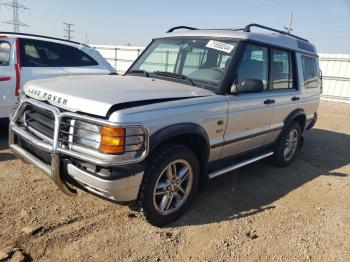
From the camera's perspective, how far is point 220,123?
3811 millimetres

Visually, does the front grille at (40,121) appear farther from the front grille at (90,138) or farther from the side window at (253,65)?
the side window at (253,65)

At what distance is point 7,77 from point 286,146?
4855mm

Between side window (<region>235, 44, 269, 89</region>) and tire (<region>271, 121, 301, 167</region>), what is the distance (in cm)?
121

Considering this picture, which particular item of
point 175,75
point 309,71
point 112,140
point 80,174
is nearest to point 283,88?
point 309,71

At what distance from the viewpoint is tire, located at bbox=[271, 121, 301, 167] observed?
5438 mm

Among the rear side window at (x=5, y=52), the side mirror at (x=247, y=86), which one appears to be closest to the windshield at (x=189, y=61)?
the side mirror at (x=247, y=86)

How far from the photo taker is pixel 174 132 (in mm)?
3186

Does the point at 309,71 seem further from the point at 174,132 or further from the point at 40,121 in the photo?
the point at 40,121

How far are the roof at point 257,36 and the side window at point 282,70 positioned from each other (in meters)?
0.14

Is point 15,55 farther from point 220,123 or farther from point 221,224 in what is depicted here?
point 221,224

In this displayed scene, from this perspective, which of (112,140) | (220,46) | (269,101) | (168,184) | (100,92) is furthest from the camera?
(269,101)

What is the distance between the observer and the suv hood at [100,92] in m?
2.89

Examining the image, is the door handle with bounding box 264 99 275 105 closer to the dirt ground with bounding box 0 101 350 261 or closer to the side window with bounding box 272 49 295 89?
the side window with bounding box 272 49 295 89

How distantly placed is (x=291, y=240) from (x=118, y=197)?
1.92 metres
